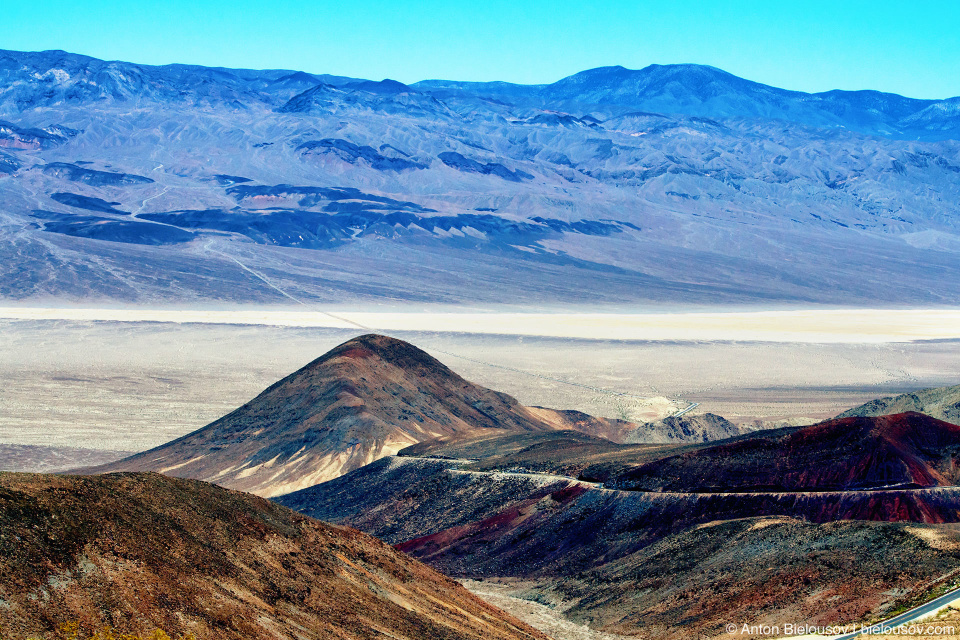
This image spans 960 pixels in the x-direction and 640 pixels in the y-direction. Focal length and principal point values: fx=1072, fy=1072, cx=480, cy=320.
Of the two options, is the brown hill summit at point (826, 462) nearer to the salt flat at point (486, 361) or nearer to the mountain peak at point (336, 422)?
the mountain peak at point (336, 422)

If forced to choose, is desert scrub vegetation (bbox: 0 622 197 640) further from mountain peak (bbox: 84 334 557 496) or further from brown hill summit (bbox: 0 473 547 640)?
mountain peak (bbox: 84 334 557 496)

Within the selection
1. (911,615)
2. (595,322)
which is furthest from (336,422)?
(595,322)

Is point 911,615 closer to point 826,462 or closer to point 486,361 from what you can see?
point 826,462

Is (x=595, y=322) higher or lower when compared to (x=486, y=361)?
higher

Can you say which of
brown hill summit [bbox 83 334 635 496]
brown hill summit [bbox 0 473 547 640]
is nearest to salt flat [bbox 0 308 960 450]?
brown hill summit [bbox 83 334 635 496]

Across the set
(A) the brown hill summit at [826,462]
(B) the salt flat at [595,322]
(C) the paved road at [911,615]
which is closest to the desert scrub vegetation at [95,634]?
(C) the paved road at [911,615]
